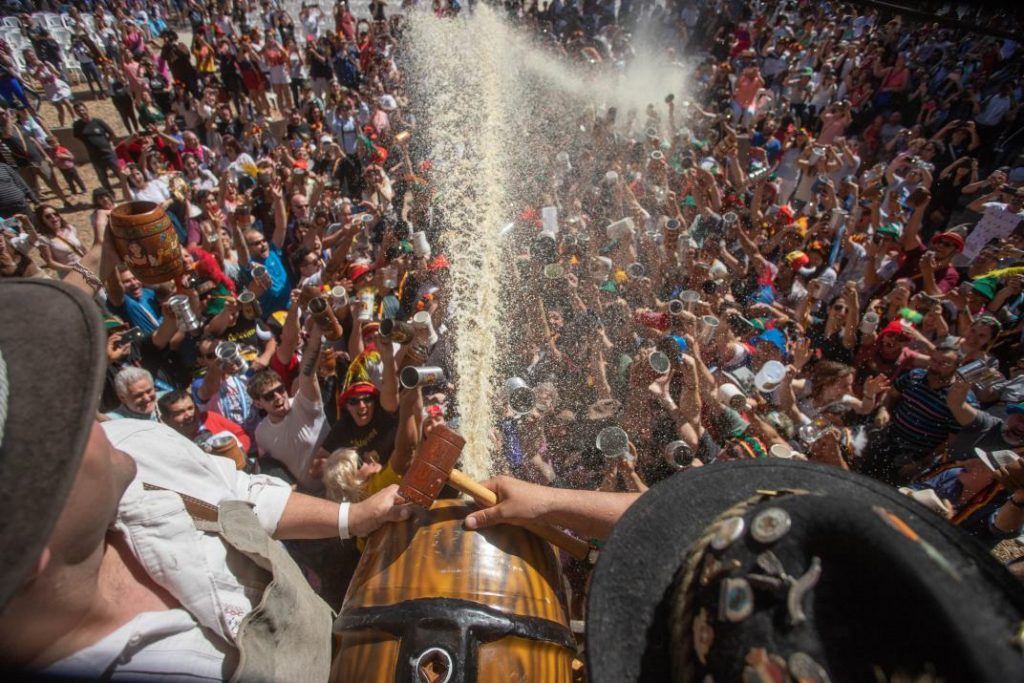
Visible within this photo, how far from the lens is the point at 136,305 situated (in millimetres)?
5234

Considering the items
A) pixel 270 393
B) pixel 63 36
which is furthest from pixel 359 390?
pixel 63 36

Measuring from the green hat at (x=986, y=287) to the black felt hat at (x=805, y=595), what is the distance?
572 centimetres

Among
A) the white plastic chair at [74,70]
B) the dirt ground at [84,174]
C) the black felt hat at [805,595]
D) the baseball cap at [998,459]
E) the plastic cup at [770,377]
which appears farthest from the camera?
the white plastic chair at [74,70]

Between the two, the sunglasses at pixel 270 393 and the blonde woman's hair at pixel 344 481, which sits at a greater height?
the blonde woman's hair at pixel 344 481

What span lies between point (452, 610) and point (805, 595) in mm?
987

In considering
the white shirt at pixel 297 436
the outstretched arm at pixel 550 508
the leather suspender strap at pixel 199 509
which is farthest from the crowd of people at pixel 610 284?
the leather suspender strap at pixel 199 509

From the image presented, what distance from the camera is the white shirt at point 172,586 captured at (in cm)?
128

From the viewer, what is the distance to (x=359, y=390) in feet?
13.5

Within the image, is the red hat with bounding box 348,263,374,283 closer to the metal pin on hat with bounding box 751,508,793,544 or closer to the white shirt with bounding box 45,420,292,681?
the white shirt with bounding box 45,420,292,681


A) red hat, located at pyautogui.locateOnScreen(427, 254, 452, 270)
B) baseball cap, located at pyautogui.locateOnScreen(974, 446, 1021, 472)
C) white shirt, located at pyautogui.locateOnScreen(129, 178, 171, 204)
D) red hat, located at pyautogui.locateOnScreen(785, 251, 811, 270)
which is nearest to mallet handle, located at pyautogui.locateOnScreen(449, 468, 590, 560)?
baseball cap, located at pyautogui.locateOnScreen(974, 446, 1021, 472)

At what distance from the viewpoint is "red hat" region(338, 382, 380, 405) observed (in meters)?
4.11

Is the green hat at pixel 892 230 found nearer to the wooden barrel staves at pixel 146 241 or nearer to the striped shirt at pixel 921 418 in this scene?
the striped shirt at pixel 921 418

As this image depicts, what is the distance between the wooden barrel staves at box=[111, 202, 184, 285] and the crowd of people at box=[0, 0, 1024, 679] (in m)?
0.06

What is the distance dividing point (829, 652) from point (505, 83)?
1402cm
